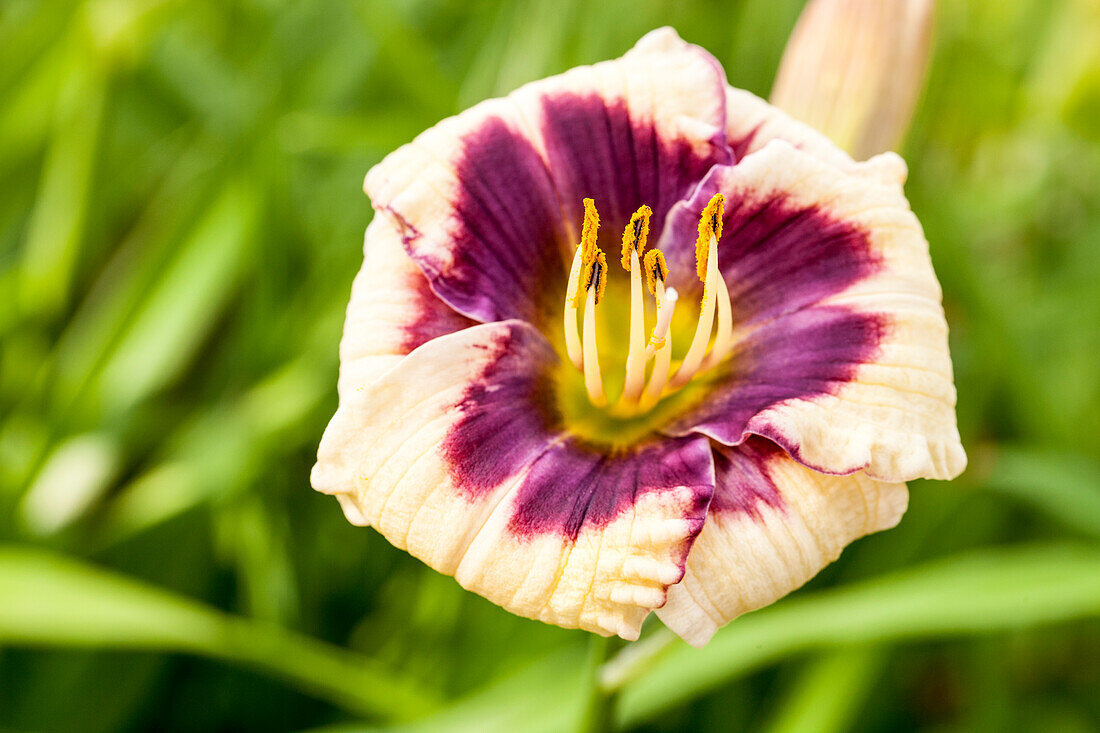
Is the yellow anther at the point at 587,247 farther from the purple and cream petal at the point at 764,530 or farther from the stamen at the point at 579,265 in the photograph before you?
the purple and cream petal at the point at 764,530

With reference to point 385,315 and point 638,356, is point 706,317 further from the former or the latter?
point 385,315

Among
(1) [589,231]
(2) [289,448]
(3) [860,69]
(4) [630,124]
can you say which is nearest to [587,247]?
(1) [589,231]

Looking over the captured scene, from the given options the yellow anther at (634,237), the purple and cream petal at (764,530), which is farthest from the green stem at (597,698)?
the yellow anther at (634,237)

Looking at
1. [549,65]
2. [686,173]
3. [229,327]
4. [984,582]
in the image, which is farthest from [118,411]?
[984,582]

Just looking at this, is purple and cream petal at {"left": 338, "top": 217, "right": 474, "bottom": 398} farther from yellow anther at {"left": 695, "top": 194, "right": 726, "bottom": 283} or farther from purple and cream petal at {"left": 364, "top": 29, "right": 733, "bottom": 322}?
yellow anther at {"left": 695, "top": 194, "right": 726, "bottom": 283}

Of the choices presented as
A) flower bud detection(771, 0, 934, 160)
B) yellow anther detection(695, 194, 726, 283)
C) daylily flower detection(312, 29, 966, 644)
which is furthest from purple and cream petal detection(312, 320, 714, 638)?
flower bud detection(771, 0, 934, 160)
